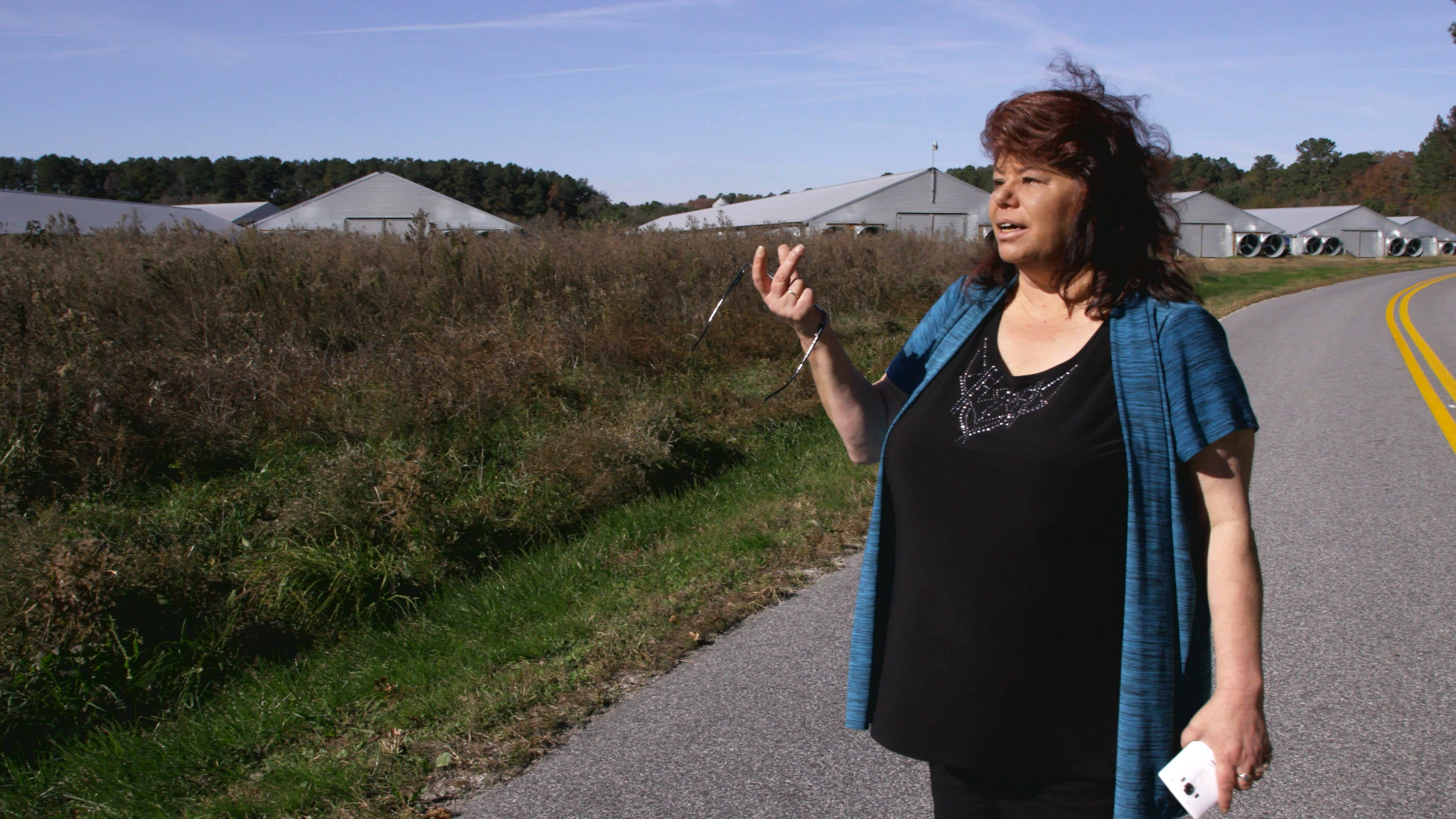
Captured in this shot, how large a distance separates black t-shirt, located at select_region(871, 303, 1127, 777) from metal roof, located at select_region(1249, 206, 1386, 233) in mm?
80887

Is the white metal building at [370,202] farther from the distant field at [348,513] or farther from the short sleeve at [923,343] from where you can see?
the short sleeve at [923,343]

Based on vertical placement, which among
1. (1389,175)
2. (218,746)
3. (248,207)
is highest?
(1389,175)

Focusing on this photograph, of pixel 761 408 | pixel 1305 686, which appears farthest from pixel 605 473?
pixel 1305 686

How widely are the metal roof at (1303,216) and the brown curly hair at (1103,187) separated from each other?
264 ft

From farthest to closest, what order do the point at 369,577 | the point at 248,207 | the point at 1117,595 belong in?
the point at 248,207, the point at 369,577, the point at 1117,595

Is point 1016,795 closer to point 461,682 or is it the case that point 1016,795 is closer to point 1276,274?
point 461,682

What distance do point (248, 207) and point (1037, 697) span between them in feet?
207

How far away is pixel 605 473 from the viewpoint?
23.3 ft

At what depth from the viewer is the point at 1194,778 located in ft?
5.49

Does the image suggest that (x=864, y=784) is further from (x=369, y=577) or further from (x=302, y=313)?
(x=302, y=313)

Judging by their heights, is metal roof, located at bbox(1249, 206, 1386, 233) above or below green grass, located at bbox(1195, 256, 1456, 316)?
above

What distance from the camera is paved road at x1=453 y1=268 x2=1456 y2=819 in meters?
3.22

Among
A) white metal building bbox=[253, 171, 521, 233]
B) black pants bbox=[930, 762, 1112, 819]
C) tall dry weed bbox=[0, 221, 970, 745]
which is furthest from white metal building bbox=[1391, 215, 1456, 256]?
black pants bbox=[930, 762, 1112, 819]

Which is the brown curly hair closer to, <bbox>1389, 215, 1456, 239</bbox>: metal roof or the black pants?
the black pants
